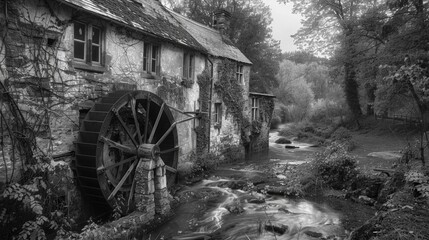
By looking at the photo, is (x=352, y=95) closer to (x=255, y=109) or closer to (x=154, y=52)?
(x=255, y=109)

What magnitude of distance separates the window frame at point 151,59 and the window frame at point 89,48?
5.67 feet

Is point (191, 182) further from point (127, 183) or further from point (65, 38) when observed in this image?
point (65, 38)

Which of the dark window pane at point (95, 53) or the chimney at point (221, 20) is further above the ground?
the chimney at point (221, 20)

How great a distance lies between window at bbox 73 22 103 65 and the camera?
24.1 ft

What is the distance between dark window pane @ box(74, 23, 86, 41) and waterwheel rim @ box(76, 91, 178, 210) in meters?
1.57

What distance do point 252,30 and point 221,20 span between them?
6.34 meters

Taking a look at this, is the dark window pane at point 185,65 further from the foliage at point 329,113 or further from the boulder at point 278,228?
the foliage at point 329,113

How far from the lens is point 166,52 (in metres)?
10.4

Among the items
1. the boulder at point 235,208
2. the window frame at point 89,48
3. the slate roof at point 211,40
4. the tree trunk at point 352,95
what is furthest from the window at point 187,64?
the tree trunk at point 352,95

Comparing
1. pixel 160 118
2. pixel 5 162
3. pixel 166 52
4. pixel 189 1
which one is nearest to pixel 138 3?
pixel 166 52

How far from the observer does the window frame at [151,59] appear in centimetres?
962

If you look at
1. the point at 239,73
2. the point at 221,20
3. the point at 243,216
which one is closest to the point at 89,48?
the point at 243,216

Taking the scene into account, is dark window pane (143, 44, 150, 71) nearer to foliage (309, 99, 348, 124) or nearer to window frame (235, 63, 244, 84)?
window frame (235, 63, 244, 84)

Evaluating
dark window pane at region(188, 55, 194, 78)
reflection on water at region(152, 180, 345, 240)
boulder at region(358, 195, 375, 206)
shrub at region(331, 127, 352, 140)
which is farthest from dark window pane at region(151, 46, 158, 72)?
shrub at region(331, 127, 352, 140)
